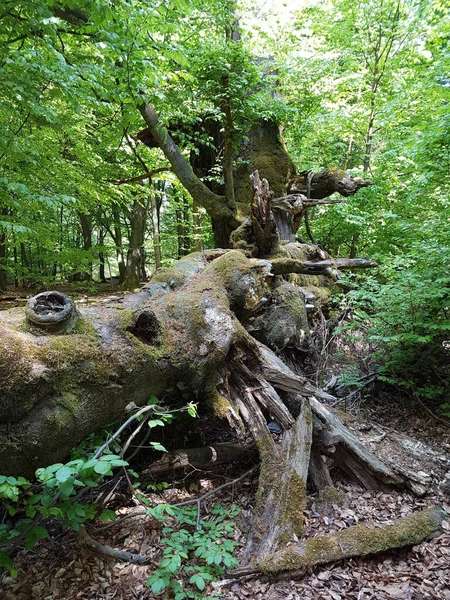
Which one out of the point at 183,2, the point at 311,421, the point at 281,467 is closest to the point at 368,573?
the point at 281,467

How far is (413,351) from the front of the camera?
15.1ft

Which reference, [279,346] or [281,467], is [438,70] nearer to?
[279,346]

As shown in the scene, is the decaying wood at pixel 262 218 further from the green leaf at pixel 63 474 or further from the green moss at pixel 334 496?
the green leaf at pixel 63 474

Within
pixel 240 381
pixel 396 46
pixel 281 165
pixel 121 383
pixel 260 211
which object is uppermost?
pixel 396 46

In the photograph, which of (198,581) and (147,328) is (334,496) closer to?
(198,581)

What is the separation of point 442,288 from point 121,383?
387 centimetres

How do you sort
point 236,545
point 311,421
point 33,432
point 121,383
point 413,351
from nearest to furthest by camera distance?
point 33,432 → point 236,545 → point 121,383 → point 311,421 → point 413,351

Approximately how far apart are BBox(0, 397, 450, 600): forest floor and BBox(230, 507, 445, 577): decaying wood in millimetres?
60

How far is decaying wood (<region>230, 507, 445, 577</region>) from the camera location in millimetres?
2215

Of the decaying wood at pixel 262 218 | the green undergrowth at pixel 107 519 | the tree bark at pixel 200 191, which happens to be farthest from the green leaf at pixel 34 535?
the tree bark at pixel 200 191

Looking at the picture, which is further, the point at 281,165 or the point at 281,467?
the point at 281,165

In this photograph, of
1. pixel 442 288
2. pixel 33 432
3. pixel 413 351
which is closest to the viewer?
pixel 33 432

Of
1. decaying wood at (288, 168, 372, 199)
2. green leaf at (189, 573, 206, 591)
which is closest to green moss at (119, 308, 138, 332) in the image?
green leaf at (189, 573, 206, 591)

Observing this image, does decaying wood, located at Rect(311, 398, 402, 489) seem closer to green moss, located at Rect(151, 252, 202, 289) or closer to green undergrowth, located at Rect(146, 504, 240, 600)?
green undergrowth, located at Rect(146, 504, 240, 600)
